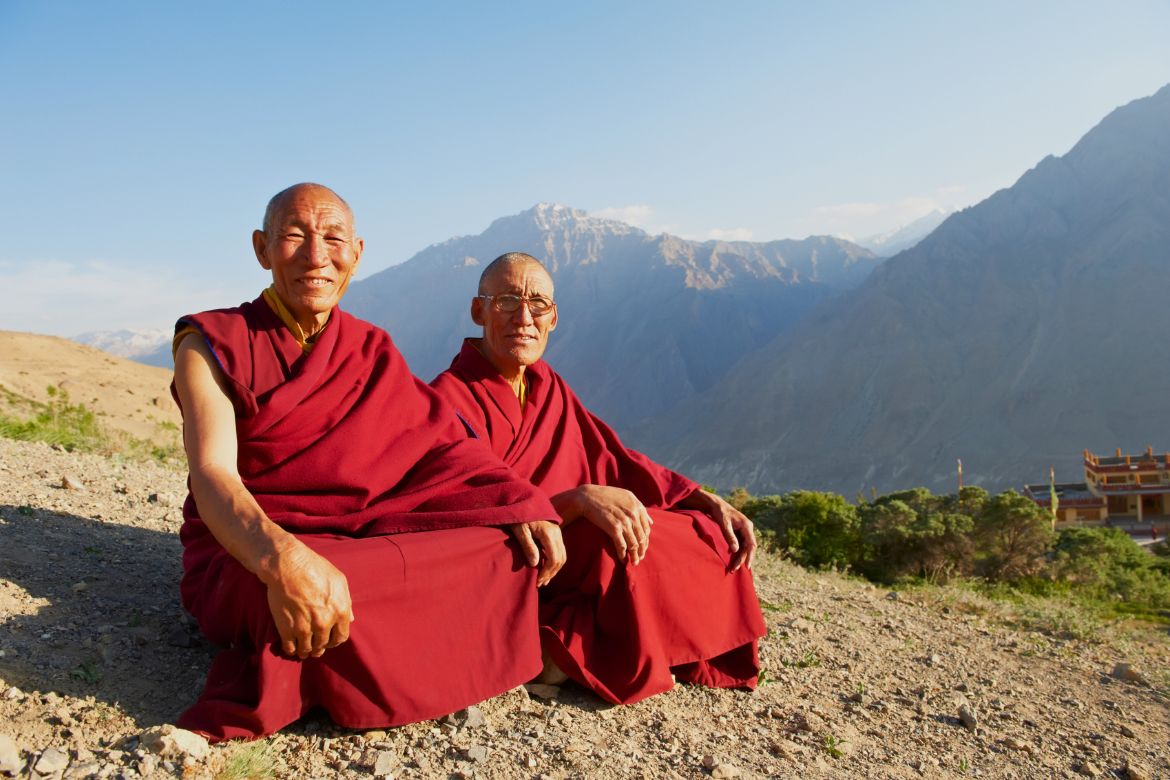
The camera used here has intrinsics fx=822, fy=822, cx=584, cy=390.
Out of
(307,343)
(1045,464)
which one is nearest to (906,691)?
(307,343)

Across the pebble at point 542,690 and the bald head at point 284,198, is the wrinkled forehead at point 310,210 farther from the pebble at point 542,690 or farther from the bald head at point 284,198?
the pebble at point 542,690

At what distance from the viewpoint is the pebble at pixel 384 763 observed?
2498mm

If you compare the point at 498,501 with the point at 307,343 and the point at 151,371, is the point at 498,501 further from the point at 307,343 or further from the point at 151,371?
the point at 151,371

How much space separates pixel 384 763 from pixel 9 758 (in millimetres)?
983

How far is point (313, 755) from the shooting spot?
254 centimetres

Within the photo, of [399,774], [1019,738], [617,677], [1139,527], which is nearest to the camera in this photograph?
Answer: [399,774]

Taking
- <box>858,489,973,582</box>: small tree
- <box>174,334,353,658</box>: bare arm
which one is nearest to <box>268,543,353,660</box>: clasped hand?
<box>174,334,353,658</box>: bare arm

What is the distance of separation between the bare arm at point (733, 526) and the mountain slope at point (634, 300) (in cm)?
8843

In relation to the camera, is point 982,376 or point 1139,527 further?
point 982,376

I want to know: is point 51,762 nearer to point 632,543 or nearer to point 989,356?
point 632,543

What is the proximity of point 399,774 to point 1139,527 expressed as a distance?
3730 centimetres

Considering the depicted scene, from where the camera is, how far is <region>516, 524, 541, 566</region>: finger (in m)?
3.03

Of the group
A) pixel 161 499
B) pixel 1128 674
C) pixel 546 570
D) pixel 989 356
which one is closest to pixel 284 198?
pixel 546 570

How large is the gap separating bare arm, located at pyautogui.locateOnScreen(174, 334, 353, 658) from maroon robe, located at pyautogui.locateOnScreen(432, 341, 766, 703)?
1.13 meters
